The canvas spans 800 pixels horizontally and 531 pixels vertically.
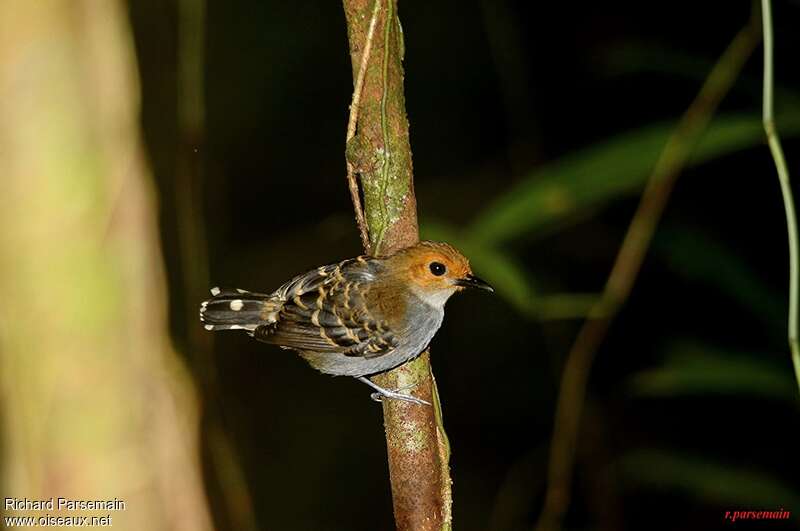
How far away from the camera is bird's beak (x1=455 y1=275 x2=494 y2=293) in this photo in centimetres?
324

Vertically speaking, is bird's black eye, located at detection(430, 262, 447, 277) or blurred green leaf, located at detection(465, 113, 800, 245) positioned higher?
blurred green leaf, located at detection(465, 113, 800, 245)

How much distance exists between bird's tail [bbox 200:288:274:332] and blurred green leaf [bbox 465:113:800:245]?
89 centimetres

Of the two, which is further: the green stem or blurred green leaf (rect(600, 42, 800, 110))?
blurred green leaf (rect(600, 42, 800, 110))

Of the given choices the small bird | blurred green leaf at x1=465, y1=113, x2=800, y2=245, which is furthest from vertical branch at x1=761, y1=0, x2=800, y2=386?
the small bird

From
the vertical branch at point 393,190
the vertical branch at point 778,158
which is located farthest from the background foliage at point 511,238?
the vertical branch at point 393,190

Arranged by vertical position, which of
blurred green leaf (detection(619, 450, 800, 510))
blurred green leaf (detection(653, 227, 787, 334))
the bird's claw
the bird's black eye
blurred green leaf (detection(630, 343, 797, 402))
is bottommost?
blurred green leaf (detection(619, 450, 800, 510))

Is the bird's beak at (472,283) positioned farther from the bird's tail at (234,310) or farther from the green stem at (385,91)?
the green stem at (385,91)

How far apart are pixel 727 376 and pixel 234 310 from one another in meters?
1.88

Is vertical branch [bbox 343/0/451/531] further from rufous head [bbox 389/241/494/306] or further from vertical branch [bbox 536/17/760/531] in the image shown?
vertical branch [bbox 536/17/760/531]

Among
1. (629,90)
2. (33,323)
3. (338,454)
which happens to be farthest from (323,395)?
(33,323)

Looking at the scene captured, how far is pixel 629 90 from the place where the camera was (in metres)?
6.32

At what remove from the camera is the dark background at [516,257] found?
13.2ft

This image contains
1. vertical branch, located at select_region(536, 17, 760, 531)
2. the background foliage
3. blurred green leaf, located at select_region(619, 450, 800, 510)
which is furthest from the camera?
blurred green leaf, located at select_region(619, 450, 800, 510)

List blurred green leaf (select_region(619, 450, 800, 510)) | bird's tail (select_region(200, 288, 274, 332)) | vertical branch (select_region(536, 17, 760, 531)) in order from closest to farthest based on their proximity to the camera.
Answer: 1. vertical branch (select_region(536, 17, 760, 531))
2. bird's tail (select_region(200, 288, 274, 332))
3. blurred green leaf (select_region(619, 450, 800, 510))
